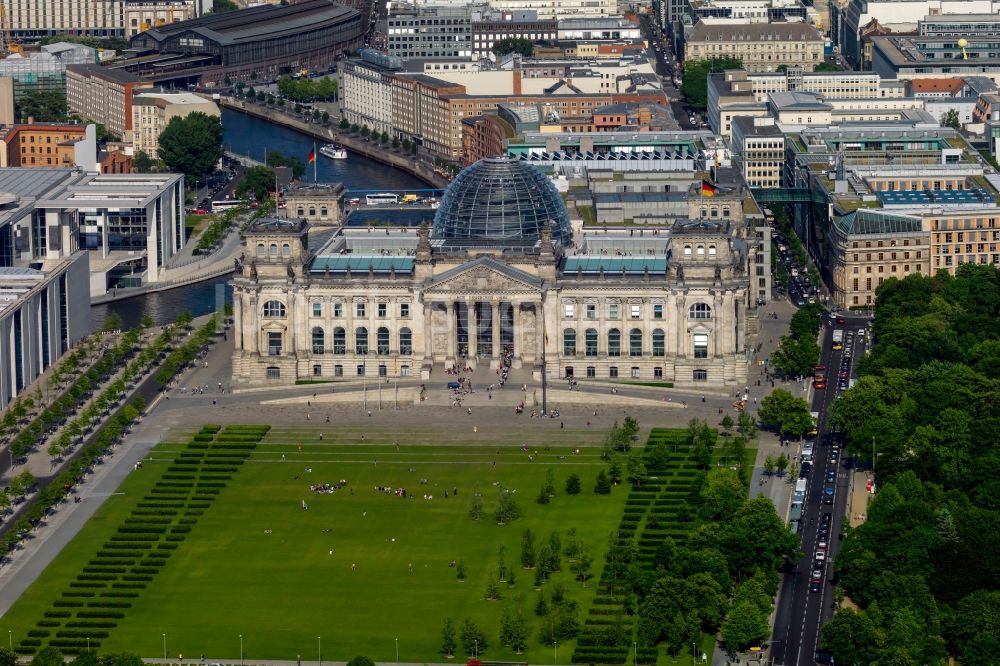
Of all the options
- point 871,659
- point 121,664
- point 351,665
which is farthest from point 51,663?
point 871,659

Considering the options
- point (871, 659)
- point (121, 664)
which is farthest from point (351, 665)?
point (871, 659)

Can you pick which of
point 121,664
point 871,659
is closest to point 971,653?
point 871,659

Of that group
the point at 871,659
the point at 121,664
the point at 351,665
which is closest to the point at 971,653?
the point at 871,659

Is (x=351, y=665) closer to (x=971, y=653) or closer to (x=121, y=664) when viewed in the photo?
(x=121, y=664)

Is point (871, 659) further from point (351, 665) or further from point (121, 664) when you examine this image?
point (121, 664)

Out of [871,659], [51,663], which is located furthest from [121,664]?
[871,659]

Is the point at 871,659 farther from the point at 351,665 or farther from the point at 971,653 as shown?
the point at 351,665
